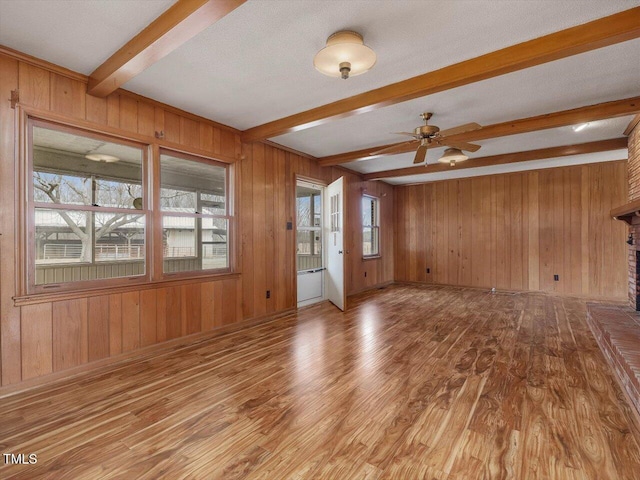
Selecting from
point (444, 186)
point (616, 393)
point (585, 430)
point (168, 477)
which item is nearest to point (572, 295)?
point (444, 186)

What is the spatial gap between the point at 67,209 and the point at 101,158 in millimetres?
618

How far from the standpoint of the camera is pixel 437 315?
4.68 m

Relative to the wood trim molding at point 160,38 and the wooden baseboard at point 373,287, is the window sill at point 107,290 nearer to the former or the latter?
the wood trim molding at point 160,38

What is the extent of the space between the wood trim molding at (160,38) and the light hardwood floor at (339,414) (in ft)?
7.81

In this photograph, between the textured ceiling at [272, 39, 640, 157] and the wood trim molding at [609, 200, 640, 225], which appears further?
the wood trim molding at [609, 200, 640, 225]

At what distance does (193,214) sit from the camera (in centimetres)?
367

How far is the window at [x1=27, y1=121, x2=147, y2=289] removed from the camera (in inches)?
104

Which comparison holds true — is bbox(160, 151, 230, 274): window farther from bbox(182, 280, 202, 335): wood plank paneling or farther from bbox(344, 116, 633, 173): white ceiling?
bbox(344, 116, 633, 173): white ceiling

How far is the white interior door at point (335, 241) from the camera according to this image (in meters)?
5.02

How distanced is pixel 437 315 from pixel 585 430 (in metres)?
2.81

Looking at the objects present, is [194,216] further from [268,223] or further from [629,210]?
[629,210]

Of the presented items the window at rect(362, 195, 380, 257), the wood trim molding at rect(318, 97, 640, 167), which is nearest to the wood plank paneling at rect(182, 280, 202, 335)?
the wood trim molding at rect(318, 97, 640, 167)

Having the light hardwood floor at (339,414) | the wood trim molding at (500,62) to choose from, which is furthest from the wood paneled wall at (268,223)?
the wood trim molding at (500,62)

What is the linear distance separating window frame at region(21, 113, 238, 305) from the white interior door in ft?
5.66
